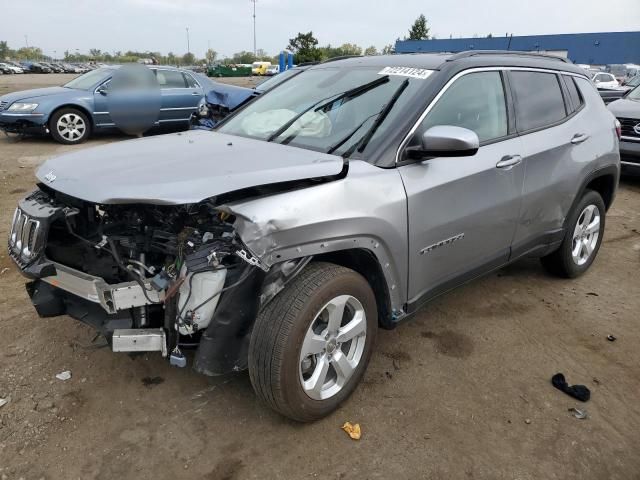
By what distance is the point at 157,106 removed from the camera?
10.3 metres

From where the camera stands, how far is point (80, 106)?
9.83 m

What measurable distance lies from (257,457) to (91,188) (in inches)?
58.2

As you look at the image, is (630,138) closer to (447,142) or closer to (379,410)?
(447,142)

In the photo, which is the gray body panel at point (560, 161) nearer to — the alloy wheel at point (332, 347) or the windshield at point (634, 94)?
the alloy wheel at point (332, 347)

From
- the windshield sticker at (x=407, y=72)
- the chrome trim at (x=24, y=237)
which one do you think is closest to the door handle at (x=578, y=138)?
the windshield sticker at (x=407, y=72)

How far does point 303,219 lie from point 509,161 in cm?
169

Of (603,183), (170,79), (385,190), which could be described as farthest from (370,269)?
(170,79)

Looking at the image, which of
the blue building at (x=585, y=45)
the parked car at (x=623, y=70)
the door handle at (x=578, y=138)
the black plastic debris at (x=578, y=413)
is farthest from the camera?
the blue building at (x=585, y=45)

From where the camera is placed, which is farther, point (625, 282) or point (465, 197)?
point (625, 282)

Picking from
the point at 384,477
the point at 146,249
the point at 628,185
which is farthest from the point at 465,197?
the point at 628,185

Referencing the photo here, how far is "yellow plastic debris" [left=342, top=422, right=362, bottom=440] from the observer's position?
2490 mm

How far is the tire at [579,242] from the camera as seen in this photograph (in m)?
4.07

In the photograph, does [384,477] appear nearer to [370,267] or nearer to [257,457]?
[257,457]

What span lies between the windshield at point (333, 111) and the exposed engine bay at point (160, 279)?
0.86 m
